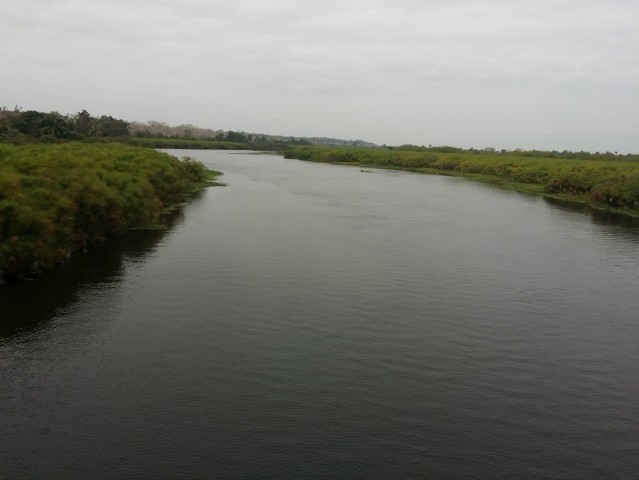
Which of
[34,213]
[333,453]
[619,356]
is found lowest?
[333,453]

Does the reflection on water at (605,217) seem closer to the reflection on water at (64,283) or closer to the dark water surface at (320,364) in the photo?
the dark water surface at (320,364)

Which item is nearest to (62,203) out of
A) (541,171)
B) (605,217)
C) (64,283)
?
(64,283)

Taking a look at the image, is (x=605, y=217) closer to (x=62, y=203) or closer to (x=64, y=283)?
(x=62, y=203)

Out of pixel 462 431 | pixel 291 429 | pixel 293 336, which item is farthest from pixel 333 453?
pixel 293 336

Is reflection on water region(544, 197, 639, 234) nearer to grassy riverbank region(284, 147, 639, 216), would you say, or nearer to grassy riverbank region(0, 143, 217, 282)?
grassy riverbank region(284, 147, 639, 216)

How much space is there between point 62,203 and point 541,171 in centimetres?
7758

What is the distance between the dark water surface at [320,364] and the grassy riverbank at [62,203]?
146cm

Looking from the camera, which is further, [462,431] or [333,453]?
[462,431]

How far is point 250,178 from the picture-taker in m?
82.6

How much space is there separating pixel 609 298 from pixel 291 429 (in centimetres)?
1928

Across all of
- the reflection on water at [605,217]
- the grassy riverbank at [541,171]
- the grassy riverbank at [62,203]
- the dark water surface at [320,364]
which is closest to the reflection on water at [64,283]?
the dark water surface at [320,364]

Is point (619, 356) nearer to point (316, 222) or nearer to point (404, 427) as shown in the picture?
point (404, 427)

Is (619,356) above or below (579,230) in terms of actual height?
below

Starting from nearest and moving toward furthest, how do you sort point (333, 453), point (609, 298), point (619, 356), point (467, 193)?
point (333, 453) < point (619, 356) < point (609, 298) < point (467, 193)
